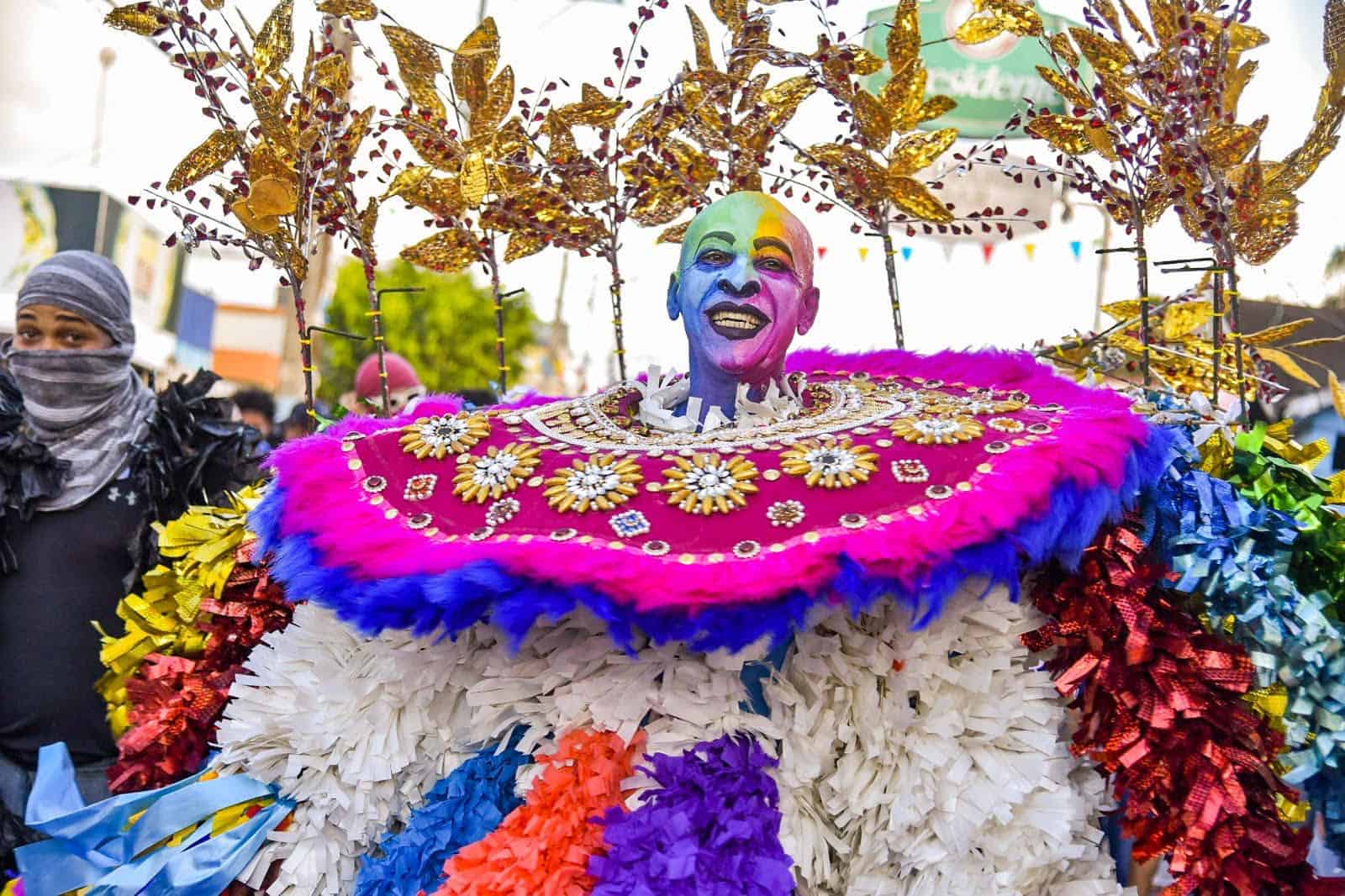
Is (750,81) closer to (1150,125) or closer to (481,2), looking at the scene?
(1150,125)

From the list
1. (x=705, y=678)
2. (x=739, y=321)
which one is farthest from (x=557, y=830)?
(x=739, y=321)

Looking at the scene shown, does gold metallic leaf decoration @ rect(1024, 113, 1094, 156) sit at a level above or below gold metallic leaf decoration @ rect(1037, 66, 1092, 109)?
below

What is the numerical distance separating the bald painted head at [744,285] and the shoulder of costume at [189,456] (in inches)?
48.9

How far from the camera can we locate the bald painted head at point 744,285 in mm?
2430

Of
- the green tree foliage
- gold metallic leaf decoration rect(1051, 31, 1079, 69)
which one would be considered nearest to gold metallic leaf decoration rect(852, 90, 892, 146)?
gold metallic leaf decoration rect(1051, 31, 1079, 69)

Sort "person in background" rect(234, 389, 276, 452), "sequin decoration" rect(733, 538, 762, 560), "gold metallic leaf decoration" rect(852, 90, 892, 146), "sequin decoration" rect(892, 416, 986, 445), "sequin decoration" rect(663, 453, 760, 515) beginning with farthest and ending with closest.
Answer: "person in background" rect(234, 389, 276, 452), "gold metallic leaf decoration" rect(852, 90, 892, 146), "sequin decoration" rect(892, 416, 986, 445), "sequin decoration" rect(663, 453, 760, 515), "sequin decoration" rect(733, 538, 762, 560)

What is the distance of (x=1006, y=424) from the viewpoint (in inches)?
85.5

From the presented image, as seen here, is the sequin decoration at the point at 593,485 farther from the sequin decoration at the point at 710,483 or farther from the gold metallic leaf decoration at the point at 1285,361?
the gold metallic leaf decoration at the point at 1285,361

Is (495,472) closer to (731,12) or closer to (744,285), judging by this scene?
(744,285)

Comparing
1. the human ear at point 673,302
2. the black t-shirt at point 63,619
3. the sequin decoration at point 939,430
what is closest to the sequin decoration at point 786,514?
the sequin decoration at point 939,430

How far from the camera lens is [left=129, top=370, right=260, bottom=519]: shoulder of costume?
9.64 feet

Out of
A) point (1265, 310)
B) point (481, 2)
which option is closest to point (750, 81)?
point (1265, 310)

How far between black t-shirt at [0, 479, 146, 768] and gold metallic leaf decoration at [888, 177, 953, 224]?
1.97 metres

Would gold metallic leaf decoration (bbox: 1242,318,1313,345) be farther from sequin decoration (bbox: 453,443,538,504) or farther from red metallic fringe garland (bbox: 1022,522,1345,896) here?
sequin decoration (bbox: 453,443,538,504)
